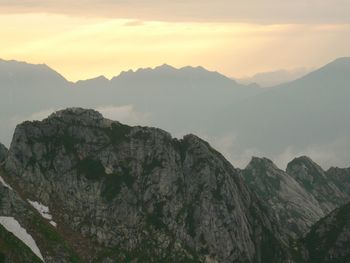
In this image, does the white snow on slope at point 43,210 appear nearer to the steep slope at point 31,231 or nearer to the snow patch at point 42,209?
the snow patch at point 42,209

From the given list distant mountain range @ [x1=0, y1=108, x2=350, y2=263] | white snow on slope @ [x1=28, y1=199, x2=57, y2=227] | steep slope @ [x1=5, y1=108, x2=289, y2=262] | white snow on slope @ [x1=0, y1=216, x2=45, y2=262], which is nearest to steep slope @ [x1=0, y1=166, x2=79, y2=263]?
distant mountain range @ [x1=0, y1=108, x2=350, y2=263]

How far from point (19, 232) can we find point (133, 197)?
3891cm

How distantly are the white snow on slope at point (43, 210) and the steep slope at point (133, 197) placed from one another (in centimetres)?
183

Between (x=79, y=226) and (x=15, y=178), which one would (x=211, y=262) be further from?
(x=15, y=178)

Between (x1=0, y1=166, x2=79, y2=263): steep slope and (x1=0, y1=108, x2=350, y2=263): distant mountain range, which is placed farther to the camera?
(x1=0, y1=108, x2=350, y2=263): distant mountain range

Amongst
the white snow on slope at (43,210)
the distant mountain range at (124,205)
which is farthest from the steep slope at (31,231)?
the white snow on slope at (43,210)

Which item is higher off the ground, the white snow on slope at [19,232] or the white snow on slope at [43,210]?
the white snow on slope at [43,210]

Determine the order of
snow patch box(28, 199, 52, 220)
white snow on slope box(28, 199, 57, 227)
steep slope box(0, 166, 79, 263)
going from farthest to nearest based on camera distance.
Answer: snow patch box(28, 199, 52, 220), white snow on slope box(28, 199, 57, 227), steep slope box(0, 166, 79, 263)

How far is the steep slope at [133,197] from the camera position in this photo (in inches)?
6801

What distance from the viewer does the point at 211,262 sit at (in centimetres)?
17612

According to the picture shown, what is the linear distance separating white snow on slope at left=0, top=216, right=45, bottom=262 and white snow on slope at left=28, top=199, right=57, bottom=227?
959cm

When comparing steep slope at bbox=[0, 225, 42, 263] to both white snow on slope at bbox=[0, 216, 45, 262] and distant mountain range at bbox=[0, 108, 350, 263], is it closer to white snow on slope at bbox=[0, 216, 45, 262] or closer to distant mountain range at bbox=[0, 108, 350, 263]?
white snow on slope at bbox=[0, 216, 45, 262]

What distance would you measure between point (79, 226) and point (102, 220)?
24.7 feet

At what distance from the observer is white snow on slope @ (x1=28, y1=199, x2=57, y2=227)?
16988 centimetres
